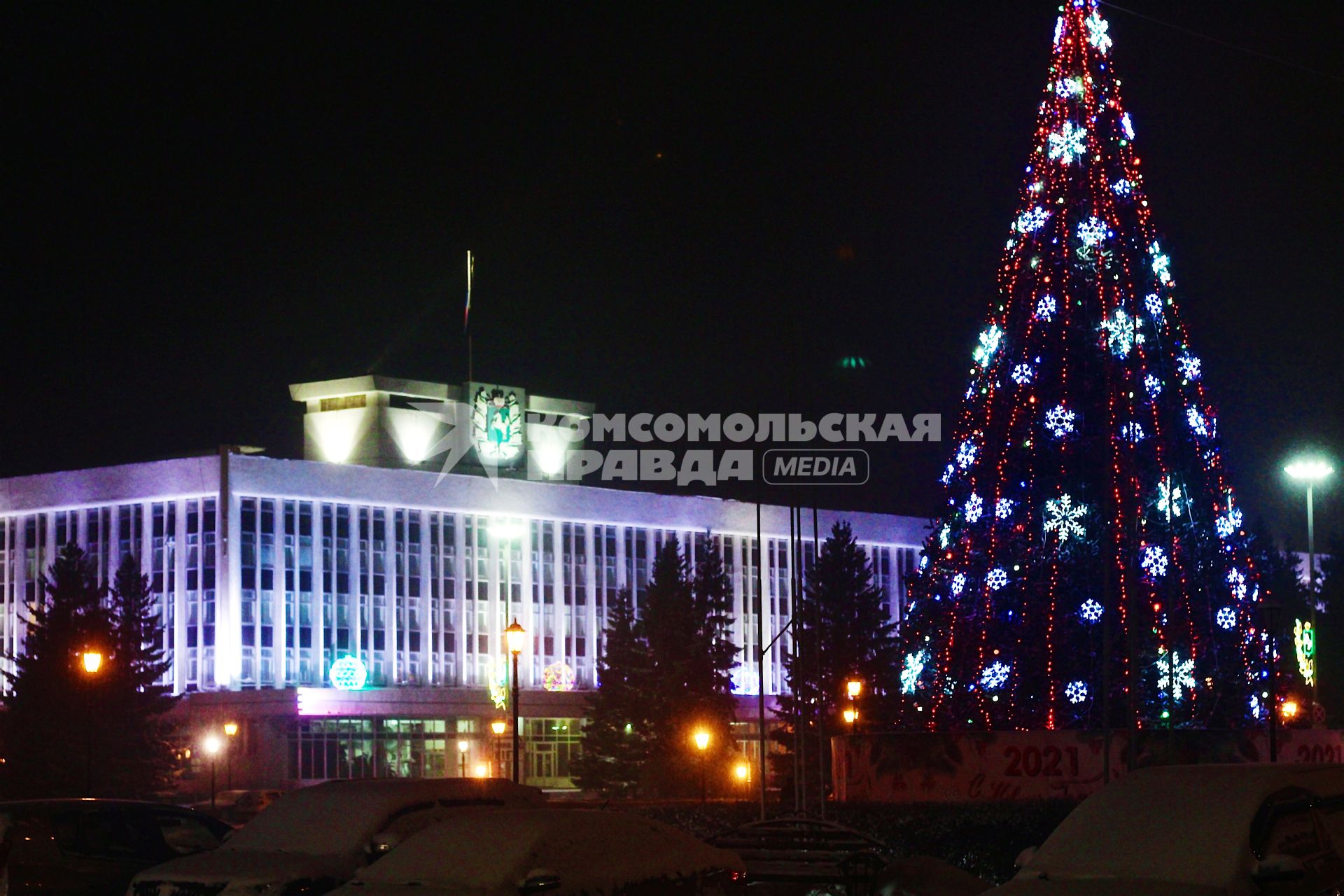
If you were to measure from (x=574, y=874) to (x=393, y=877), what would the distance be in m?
1.23

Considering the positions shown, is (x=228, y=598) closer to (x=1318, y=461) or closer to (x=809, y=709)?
(x=809, y=709)

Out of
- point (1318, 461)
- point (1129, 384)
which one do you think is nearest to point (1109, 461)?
point (1129, 384)

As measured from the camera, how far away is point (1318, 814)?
11531 millimetres

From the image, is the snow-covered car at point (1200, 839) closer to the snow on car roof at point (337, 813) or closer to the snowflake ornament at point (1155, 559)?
the snow on car roof at point (337, 813)

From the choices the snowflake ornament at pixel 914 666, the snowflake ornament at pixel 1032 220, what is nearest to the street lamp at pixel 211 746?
the snowflake ornament at pixel 914 666

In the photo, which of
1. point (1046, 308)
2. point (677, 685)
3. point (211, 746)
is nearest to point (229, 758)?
point (211, 746)

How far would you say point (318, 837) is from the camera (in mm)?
14609

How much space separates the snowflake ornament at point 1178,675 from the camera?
91.1 ft

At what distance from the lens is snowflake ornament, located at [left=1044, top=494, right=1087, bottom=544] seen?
27.6 meters

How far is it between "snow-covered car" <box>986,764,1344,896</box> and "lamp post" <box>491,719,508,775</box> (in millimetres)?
72075

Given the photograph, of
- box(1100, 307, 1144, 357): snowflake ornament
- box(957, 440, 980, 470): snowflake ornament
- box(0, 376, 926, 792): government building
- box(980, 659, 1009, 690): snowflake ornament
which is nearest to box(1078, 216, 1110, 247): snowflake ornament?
box(1100, 307, 1144, 357): snowflake ornament

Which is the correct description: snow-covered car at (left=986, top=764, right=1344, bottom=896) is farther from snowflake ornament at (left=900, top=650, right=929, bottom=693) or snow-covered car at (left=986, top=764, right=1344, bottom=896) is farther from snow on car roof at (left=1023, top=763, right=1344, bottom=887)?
snowflake ornament at (left=900, top=650, right=929, bottom=693)

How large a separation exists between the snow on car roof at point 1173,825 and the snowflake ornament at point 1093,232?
17207 mm

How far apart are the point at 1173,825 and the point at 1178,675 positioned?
1744 centimetres
